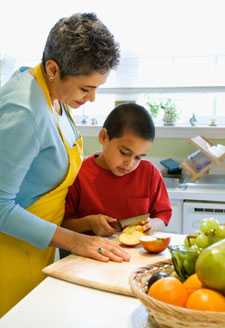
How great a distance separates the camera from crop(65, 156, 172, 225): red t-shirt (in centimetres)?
139

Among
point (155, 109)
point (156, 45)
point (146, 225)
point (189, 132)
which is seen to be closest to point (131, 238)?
point (146, 225)

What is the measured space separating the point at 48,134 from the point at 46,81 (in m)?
0.15

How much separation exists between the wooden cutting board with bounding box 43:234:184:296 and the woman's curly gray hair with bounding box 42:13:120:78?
471 millimetres

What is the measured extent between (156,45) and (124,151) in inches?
61.3

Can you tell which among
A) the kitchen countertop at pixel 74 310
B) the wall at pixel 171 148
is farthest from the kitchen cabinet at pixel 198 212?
the kitchen countertop at pixel 74 310

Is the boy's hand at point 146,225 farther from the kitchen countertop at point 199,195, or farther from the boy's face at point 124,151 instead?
the kitchen countertop at point 199,195

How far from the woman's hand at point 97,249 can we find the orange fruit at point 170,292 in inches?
14.2

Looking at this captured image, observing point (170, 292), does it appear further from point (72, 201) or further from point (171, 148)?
point (171, 148)

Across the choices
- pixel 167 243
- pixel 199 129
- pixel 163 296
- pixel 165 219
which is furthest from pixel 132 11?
pixel 163 296

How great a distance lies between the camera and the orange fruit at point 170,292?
68 centimetres

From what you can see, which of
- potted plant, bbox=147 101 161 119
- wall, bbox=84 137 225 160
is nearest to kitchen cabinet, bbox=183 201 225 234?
wall, bbox=84 137 225 160

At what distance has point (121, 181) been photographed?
56.2 inches

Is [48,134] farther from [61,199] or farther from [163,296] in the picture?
[163,296]

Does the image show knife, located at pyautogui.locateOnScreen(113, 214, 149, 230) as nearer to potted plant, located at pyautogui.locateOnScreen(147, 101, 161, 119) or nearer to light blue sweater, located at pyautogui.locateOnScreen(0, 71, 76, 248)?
light blue sweater, located at pyautogui.locateOnScreen(0, 71, 76, 248)
